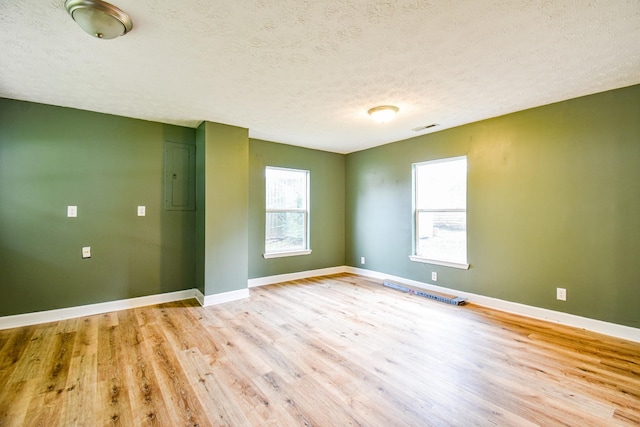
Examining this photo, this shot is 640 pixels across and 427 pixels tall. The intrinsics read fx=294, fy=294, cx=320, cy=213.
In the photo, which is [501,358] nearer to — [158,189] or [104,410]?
[104,410]

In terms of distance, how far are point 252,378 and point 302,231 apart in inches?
135

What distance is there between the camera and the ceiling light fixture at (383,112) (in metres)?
3.32

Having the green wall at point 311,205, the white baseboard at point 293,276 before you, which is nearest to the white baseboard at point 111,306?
the white baseboard at point 293,276

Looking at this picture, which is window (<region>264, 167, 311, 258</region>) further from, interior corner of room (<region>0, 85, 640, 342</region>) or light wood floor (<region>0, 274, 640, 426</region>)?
light wood floor (<region>0, 274, 640, 426</region>)

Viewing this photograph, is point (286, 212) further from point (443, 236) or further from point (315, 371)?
point (315, 371)

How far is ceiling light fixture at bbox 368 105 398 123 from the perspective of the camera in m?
3.32

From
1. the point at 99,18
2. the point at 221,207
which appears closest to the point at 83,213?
the point at 221,207

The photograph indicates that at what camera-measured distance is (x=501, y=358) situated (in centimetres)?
246

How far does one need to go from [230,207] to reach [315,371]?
2512mm

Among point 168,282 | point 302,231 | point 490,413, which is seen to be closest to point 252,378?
point 490,413

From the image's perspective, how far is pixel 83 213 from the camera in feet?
11.4

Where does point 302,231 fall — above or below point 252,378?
Answer: above

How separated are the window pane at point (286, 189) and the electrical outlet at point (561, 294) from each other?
12.5 ft

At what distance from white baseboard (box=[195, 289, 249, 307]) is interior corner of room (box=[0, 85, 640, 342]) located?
4 cm
